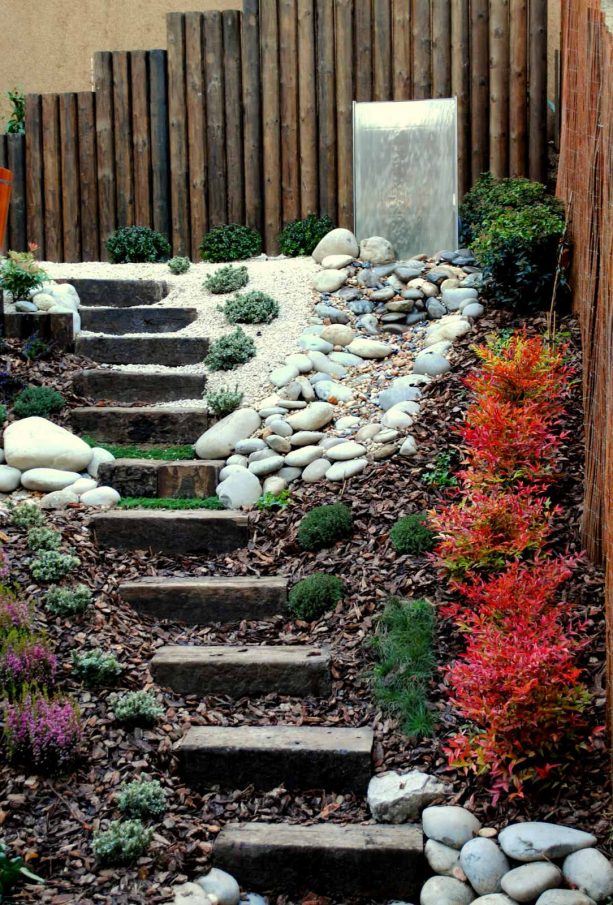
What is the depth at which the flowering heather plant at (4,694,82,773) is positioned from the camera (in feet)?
13.6

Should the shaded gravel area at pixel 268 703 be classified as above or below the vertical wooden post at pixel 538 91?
below

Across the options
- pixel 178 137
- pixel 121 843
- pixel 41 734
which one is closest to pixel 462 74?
pixel 178 137

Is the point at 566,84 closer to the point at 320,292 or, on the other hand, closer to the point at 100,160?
the point at 320,292

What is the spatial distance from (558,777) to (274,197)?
744cm

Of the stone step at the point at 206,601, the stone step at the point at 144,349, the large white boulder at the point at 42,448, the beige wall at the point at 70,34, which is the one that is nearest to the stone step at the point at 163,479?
the large white boulder at the point at 42,448

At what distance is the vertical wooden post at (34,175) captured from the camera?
428 inches

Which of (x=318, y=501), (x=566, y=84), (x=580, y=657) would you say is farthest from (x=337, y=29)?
(x=580, y=657)

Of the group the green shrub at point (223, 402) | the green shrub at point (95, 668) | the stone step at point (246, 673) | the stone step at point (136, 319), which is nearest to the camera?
the green shrub at point (95, 668)

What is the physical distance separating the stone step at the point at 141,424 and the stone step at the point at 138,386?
0.33 metres

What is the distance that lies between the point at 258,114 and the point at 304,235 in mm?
1355

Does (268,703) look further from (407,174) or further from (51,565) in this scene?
(407,174)

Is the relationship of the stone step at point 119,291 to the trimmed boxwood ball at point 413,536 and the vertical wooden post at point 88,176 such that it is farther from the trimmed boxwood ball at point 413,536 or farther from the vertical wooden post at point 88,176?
the trimmed boxwood ball at point 413,536

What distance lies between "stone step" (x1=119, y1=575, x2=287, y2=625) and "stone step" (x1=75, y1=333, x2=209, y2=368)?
2768mm

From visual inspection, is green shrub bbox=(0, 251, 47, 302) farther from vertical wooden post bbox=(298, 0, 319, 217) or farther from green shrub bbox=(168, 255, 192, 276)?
vertical wooden post bbox=(298, 0, 319, 217)
